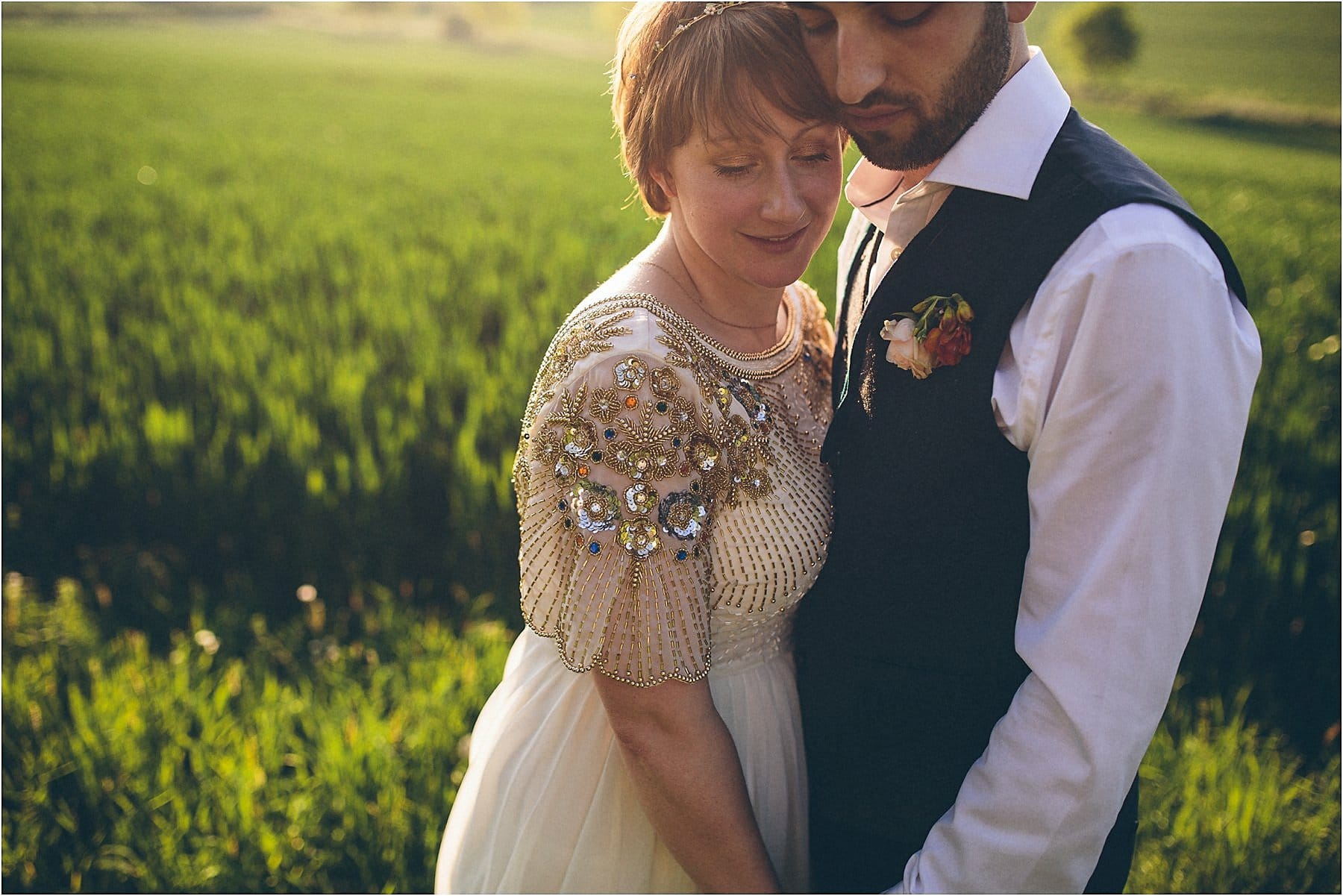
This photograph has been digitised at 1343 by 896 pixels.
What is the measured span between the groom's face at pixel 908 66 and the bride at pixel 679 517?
→ 70 millimetres

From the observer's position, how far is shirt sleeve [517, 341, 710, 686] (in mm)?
1356

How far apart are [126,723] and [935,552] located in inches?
96.7

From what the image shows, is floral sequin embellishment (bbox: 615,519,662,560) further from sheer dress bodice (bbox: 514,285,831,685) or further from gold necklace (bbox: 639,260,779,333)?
gold necklace (bbox: 639,260,779,333)

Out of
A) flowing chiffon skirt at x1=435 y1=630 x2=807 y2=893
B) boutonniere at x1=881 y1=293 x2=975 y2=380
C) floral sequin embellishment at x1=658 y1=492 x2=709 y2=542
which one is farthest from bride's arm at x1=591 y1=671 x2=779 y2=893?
boutonniere at x1=881 y1=293 x2=975 y2=380

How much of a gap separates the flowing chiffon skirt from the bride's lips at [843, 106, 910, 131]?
0.97m

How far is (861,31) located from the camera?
1317 millimetres

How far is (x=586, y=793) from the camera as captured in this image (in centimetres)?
168

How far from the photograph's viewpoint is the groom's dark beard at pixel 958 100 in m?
1.34

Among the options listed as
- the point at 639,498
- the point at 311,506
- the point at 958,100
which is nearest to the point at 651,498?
the point at 639,498

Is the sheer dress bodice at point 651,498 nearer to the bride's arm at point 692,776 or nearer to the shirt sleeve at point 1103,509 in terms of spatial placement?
the bride's arm at point 692,776

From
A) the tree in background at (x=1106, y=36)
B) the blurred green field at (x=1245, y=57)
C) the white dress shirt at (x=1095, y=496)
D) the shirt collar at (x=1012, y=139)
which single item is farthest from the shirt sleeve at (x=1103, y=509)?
the tree in background at (x=1106, y=36)

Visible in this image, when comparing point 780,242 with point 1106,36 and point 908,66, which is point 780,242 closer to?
point 908,66

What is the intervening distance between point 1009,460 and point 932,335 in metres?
0.21

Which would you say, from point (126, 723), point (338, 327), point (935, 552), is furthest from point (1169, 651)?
point (338, 327)
